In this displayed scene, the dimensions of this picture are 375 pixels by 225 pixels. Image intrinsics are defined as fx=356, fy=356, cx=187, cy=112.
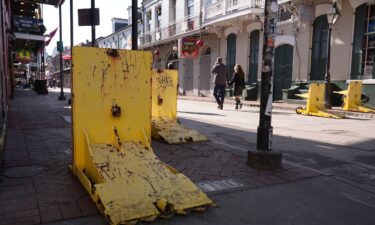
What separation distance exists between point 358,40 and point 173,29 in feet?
51.8

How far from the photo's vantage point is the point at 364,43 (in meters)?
13.9

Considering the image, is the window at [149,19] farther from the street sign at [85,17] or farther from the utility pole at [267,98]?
the utility pole at [267,98]

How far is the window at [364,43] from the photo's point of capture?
13.7 meters

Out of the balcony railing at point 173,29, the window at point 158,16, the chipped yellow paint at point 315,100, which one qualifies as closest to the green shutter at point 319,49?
the chipped yellow paint at point 315,100

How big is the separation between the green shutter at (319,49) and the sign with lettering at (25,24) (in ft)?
56.3

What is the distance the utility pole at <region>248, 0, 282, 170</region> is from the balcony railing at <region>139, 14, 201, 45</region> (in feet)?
64.3

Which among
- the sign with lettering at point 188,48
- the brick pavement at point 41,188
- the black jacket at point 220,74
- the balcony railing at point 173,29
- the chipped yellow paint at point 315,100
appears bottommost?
the brick pavement at point 41,188

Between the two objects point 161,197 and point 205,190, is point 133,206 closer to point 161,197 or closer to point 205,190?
point 161,197

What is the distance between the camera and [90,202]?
339 cm

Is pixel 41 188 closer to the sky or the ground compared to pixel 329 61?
closer to the ground

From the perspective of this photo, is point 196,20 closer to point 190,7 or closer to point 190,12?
point 190,12

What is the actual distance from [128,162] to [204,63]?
21598 millimetres

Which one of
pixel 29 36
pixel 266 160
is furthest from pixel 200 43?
pixel 266 160

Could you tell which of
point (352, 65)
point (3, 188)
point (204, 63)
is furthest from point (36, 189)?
point (204, 63)
